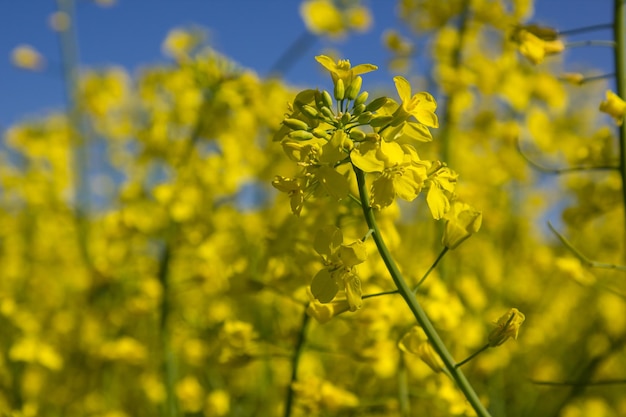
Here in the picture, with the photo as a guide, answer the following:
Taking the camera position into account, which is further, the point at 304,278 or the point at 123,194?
the point at 123,194

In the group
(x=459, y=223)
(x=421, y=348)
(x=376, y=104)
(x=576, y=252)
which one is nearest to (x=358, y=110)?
(x=376, y=104)

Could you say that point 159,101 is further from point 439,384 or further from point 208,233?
point 439,384

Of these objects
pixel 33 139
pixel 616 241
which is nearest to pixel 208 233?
pixel 616 241

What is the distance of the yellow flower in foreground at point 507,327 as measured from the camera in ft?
3.81

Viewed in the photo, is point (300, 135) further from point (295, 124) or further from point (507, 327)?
point (507, 327)

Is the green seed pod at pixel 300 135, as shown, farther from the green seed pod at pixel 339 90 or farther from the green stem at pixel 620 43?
the green stem at pixel 620 43

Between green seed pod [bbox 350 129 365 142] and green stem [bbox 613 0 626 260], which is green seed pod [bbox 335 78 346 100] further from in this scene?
green stem [bbox 613 0 626 260]

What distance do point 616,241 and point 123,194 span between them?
2.99 metres

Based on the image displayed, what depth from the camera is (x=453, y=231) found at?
4.00 ft

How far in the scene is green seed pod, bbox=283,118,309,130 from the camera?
112cm

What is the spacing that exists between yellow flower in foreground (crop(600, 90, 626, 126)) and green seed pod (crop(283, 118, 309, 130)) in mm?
804

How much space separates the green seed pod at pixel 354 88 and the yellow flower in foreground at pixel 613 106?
691 millimetres

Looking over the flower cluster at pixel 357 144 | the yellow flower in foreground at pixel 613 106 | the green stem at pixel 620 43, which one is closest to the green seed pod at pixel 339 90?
the flower cluster at pixel 357 144

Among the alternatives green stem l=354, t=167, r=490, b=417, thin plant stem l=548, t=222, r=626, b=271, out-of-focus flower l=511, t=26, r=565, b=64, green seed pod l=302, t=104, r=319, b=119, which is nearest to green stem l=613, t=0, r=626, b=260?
out-of-focus flower l=511, t=26, r=565, b=64
